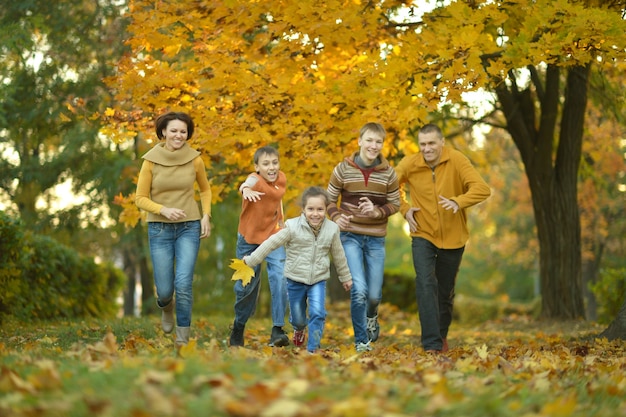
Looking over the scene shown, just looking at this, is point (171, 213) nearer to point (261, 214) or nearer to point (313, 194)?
point (261, 214)

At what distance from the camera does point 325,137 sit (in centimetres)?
930

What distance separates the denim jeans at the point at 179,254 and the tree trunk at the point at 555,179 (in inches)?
283

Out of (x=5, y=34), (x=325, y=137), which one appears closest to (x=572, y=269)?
(x=325, y=137)

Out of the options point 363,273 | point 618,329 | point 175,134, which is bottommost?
point 618,329

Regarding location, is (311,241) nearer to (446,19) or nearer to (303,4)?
(303,4)

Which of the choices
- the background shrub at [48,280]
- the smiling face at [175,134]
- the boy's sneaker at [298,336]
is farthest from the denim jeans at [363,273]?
the background shrub at [48,280]

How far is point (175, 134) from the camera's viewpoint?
7035mm

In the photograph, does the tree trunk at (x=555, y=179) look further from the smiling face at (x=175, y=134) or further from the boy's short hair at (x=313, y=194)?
the smiling face at (x=175, y=134)

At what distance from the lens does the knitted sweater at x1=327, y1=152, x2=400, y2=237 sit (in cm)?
740

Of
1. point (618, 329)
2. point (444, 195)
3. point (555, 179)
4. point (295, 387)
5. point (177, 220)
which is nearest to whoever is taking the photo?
point (295, 387)

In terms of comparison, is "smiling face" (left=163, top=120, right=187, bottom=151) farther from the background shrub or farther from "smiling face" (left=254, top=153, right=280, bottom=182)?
the background shrub

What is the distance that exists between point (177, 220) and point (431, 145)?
2.36 m

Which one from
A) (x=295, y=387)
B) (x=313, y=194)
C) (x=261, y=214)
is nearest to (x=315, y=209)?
(x=313, y=194)

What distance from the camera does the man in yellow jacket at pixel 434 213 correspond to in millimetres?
7238
